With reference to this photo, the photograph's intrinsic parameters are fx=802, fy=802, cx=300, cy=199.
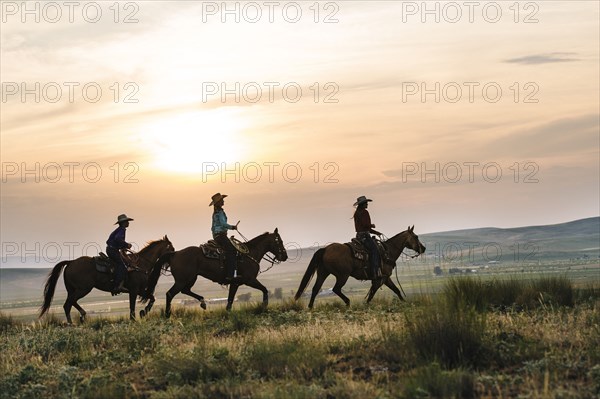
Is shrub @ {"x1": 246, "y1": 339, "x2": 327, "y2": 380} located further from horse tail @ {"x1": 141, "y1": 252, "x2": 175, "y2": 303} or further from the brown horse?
horse tail @ {"x1": 141, "y1": 252, "x2": 175, "y2": 303}

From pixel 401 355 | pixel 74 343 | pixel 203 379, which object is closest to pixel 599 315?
pixel 401 355

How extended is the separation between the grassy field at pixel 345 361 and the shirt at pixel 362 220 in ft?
22.8

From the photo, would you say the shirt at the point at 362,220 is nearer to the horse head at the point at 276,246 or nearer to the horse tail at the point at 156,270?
the horse head at the point at 276,246

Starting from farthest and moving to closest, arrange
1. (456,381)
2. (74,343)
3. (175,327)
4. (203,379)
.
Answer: (175,327), (74,343), (203,379), (456,381)

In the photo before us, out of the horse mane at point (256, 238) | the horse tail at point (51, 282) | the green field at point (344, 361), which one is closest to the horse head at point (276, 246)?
the horse mane at point (256, 238)

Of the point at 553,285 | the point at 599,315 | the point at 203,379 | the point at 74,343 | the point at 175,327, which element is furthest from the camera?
the point at 553,285

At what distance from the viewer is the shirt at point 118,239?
21922mm

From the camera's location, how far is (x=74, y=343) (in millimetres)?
15320

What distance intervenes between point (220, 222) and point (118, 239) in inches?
112

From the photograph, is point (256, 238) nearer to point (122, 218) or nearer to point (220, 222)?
point (220, 222)

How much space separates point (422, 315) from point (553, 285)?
8.36 m

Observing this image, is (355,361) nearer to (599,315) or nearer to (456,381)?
(456,381)

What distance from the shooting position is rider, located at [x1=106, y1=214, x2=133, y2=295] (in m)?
21.8

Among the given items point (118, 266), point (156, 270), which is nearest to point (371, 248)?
point (156, 270)
